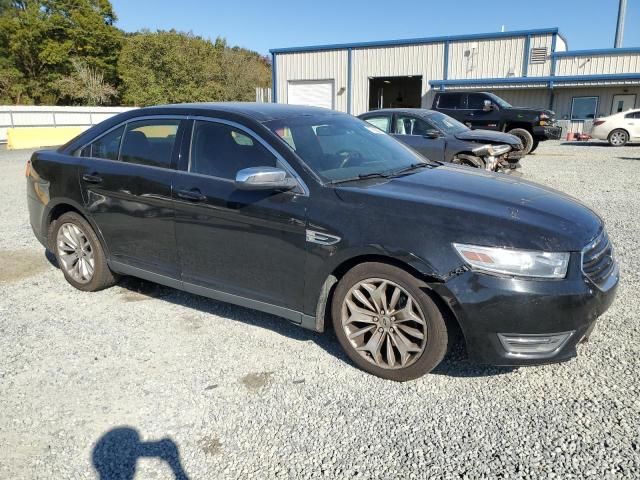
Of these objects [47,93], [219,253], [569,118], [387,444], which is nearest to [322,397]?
[387,444]

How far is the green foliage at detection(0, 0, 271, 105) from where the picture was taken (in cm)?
4684

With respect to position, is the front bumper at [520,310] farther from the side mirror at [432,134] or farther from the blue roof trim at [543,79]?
the blue roof trim at [543,79]

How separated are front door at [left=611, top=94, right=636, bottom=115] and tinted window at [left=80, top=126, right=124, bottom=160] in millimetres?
28735

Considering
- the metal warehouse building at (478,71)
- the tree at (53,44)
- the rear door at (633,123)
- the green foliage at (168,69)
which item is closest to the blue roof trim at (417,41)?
the metal warehouse building at (478,71)

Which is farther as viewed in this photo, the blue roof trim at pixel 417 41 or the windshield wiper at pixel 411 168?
the blue roof trim at pixel 417 41

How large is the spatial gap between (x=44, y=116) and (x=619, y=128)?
92.0 feet

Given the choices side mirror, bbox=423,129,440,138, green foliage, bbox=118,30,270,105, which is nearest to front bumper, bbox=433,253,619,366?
side mirror, bbox=423,129,440,138

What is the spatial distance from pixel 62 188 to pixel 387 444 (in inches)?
148

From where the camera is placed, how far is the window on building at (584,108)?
2733 centimetres

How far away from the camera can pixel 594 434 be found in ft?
8.77

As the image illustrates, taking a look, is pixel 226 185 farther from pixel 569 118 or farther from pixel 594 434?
pixel 569 118

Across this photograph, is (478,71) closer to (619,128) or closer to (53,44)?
(619,128)

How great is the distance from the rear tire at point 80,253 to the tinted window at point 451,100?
16038 mm

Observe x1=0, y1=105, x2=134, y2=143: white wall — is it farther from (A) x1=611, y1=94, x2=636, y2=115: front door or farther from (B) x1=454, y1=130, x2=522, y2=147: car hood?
(A) x1=611, y1=94, x2=636, y2=115: front door
